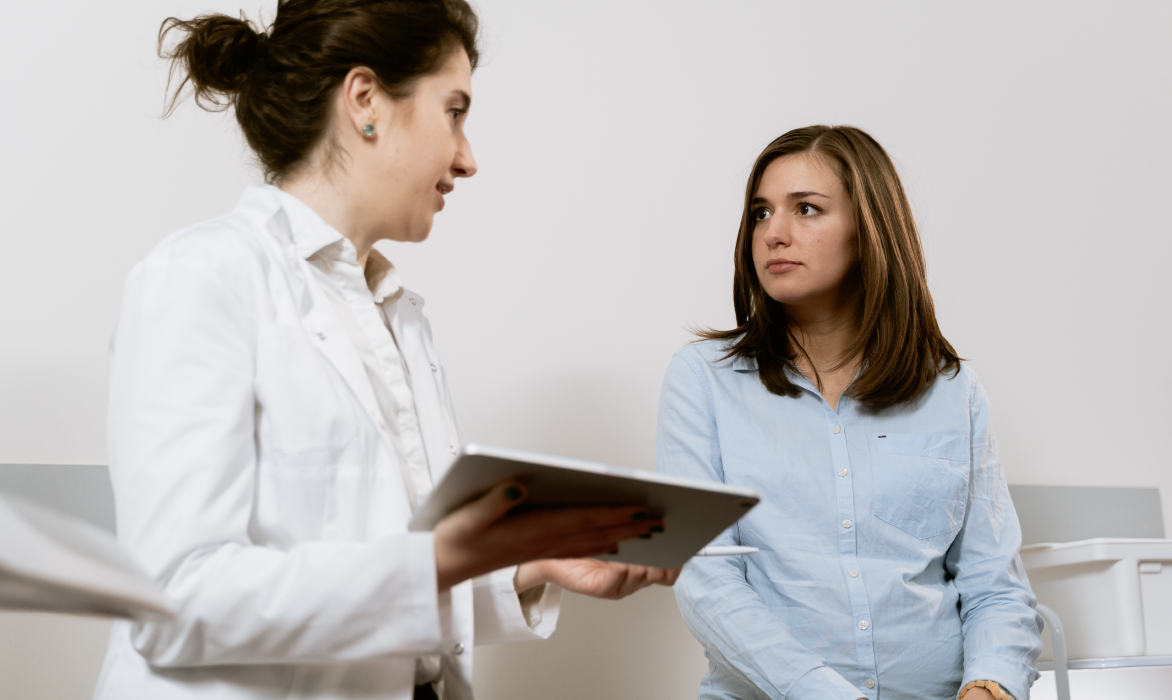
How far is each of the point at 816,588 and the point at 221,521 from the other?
92 centimetres

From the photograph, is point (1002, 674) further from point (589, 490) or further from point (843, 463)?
point (589, 490)

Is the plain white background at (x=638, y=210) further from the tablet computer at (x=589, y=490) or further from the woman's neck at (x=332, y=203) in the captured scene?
the tablet computer at (x=589, y=490)

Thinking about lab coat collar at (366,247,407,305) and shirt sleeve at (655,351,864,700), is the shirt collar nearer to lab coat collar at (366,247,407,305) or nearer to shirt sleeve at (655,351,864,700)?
lab coat collar at (366,247,407,305)

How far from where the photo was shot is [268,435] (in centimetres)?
78

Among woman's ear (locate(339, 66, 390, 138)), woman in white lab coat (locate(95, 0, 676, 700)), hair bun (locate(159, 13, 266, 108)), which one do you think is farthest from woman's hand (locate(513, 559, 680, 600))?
hair bun (locate(159, 13, 266, 108))

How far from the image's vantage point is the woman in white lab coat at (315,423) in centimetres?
70

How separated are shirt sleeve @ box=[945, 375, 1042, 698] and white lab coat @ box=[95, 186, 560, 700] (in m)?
0.81

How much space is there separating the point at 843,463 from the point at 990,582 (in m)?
0.29

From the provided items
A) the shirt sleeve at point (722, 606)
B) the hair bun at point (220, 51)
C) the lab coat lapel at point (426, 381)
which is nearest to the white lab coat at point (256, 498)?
the lab coat lapel at point (426, 381)

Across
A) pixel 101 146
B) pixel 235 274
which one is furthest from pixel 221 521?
pixel 101 146

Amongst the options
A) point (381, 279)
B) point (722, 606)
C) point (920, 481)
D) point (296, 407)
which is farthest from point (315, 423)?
point (920, 481)

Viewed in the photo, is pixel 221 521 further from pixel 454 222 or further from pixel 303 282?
pixel 454 222

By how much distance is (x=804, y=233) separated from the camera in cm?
151

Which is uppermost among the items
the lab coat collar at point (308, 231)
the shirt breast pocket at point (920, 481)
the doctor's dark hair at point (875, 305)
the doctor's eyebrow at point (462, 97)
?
the doctor's eyebrow at point (462, 97)
